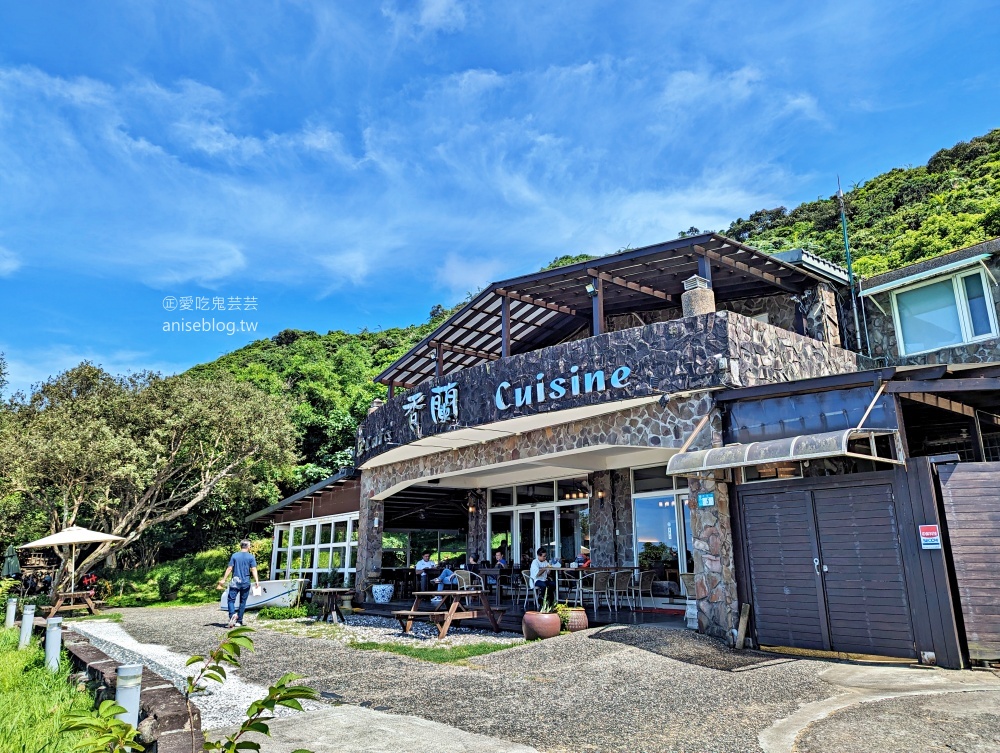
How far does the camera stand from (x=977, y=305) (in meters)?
12.2

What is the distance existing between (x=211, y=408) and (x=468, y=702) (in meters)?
18.6

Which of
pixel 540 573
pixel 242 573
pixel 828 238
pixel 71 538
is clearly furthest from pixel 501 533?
pixel 828 238

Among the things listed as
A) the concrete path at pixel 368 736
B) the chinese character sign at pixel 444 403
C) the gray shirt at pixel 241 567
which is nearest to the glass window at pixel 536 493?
the chinese character sign at pixel 444 403

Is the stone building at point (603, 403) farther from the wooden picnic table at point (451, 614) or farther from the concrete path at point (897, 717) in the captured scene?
the wooden picnic table at point (451, 614)

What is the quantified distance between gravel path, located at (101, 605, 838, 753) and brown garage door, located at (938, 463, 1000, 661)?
170cm

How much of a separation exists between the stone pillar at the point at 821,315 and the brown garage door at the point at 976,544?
6.20 m

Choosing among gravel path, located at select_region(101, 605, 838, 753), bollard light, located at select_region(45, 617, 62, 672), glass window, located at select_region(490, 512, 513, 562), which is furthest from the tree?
bollard light, located at select_region(45, 617, 62, 672)

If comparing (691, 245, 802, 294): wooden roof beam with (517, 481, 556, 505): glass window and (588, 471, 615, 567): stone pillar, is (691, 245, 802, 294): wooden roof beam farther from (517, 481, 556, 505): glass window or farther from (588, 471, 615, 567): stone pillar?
(517, 481, 556, 505): glass window

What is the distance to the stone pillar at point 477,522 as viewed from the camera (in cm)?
1898

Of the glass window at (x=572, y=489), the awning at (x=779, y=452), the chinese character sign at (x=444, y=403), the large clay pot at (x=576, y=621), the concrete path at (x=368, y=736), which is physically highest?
the chinese character sign at (x=444, y=403)

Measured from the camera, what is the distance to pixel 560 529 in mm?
16609

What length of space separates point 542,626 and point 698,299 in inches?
230

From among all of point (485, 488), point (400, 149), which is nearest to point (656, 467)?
point (485, 488)

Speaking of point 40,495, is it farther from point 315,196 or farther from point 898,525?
point 898,525
